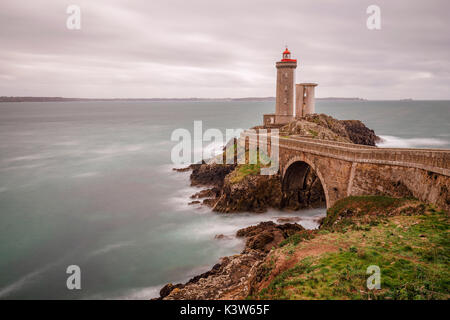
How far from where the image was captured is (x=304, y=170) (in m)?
26.9

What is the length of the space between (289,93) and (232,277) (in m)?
35.0

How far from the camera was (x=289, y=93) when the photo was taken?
43.8 meters

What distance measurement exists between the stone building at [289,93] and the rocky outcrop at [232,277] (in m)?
26.8

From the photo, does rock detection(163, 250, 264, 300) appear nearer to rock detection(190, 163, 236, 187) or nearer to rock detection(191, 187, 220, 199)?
rock detection(191, 187, 220, 199)

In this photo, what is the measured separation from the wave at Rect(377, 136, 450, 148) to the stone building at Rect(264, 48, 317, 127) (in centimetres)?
2409

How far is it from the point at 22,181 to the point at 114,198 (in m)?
17.1

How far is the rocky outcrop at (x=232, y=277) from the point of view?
42.1 ft

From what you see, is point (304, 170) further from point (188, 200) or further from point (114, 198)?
point (114, 198)

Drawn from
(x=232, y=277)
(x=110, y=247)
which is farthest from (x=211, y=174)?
(x=232, y=277)

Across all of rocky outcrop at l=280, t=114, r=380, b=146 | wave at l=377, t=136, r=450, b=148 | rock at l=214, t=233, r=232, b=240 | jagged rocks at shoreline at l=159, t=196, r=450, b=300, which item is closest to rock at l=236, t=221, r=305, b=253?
rock at l=214, t=233, r=232, b=240

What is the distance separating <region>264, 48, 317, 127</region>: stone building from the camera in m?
43.1

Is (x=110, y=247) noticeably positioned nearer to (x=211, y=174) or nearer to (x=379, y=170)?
(x=211, y=174)

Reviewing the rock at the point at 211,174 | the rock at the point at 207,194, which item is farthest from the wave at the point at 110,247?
the rock at the point at 211,174
